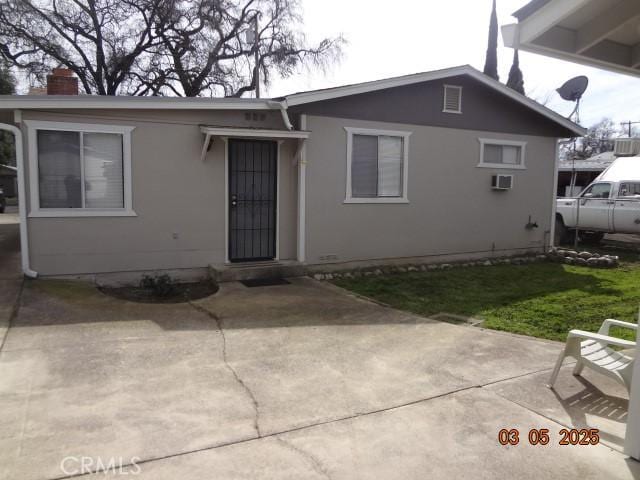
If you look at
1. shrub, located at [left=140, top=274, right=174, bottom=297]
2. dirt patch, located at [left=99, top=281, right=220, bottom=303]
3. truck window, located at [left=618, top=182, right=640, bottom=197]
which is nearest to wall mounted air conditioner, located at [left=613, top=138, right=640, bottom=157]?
truck window, located at [left=618, top=182, right=640, bottom=197]

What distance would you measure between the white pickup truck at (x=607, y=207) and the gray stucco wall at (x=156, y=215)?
10.0 metres

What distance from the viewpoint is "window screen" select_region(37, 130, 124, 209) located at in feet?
23.3

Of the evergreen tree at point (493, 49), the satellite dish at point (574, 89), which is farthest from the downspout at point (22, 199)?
the evergreen tree at point (493, 49)

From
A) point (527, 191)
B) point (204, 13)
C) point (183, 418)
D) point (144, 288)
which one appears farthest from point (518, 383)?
point (204, 13)

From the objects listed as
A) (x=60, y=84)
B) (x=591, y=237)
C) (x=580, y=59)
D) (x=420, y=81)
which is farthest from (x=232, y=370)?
(x=591, y=237)

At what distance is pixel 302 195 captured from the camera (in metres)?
8.63

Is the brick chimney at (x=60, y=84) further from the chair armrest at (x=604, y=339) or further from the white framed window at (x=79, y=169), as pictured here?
the chair armrest at (x=604, y=339)

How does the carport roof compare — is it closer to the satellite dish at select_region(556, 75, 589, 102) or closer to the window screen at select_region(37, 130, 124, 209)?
the satellite dish at select_region(556, 75, 589, 102)

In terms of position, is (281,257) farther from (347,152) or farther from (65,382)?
(65,382)

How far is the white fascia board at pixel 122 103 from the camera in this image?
6605mm

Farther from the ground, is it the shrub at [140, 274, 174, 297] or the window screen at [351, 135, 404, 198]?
the window screen at [351, 135, 404, 198]

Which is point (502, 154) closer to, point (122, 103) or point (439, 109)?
point (439, 109)

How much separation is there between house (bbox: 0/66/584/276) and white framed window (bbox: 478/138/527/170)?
1.4 inches

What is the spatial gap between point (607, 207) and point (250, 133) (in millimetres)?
10793
